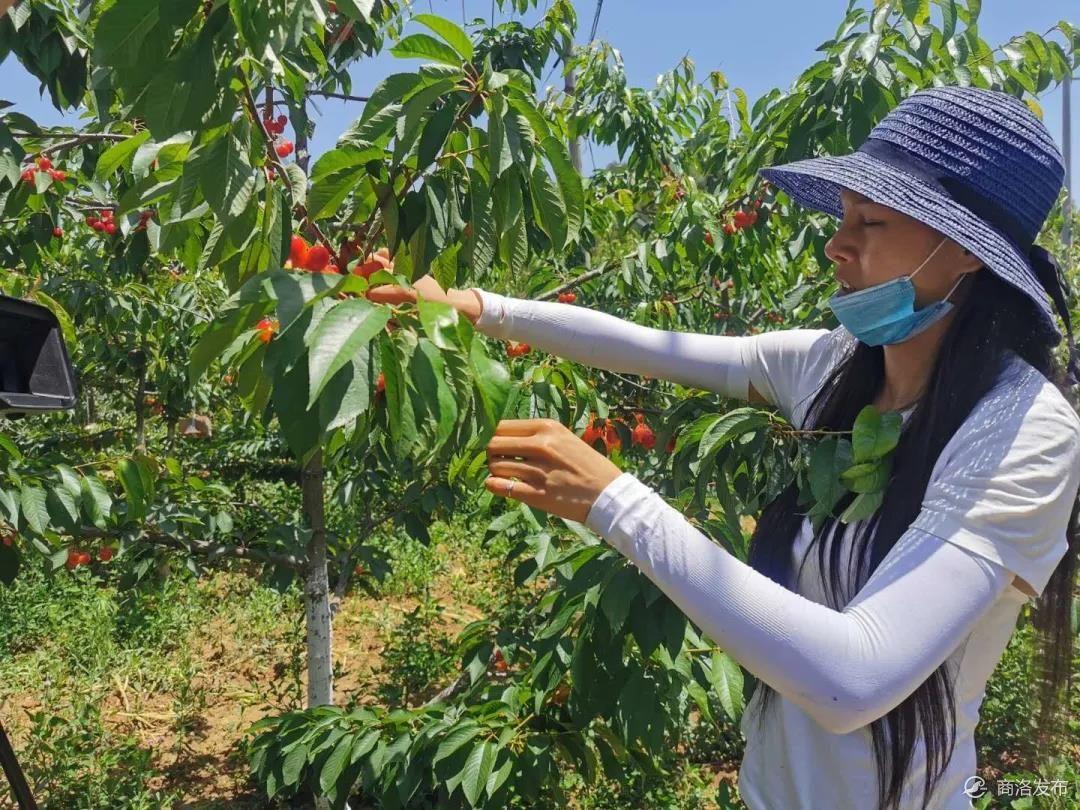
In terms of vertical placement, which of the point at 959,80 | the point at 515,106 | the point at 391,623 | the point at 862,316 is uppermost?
the point at 959,80

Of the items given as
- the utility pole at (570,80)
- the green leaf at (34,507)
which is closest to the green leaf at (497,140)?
the green leaf at (34,507)

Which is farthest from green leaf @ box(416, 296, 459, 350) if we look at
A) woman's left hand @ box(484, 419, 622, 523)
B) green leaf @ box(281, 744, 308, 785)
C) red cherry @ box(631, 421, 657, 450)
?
red cherry @ box(631, 421, 657, 450)

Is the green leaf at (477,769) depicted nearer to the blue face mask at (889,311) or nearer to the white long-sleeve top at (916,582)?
the white long-sleeve top at (916,582)

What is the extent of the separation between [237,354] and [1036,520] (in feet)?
3.16

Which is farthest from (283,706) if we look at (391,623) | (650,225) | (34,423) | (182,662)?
(34,423)

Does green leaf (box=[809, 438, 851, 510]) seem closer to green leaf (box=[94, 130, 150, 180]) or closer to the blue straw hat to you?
the blue straw hat

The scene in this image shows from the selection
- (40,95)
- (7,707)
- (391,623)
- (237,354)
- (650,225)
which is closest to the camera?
(237,354)

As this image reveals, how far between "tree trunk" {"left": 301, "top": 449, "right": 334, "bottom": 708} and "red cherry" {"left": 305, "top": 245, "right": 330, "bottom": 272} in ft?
4.53

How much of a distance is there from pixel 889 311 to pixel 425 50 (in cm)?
71

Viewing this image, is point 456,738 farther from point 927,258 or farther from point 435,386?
point 927,258

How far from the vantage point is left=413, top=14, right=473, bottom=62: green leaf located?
1.07 meters

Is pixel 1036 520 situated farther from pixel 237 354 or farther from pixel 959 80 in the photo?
pixel 959 80

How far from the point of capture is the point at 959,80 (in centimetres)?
202

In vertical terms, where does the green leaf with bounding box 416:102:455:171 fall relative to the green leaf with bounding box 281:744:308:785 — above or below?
above
